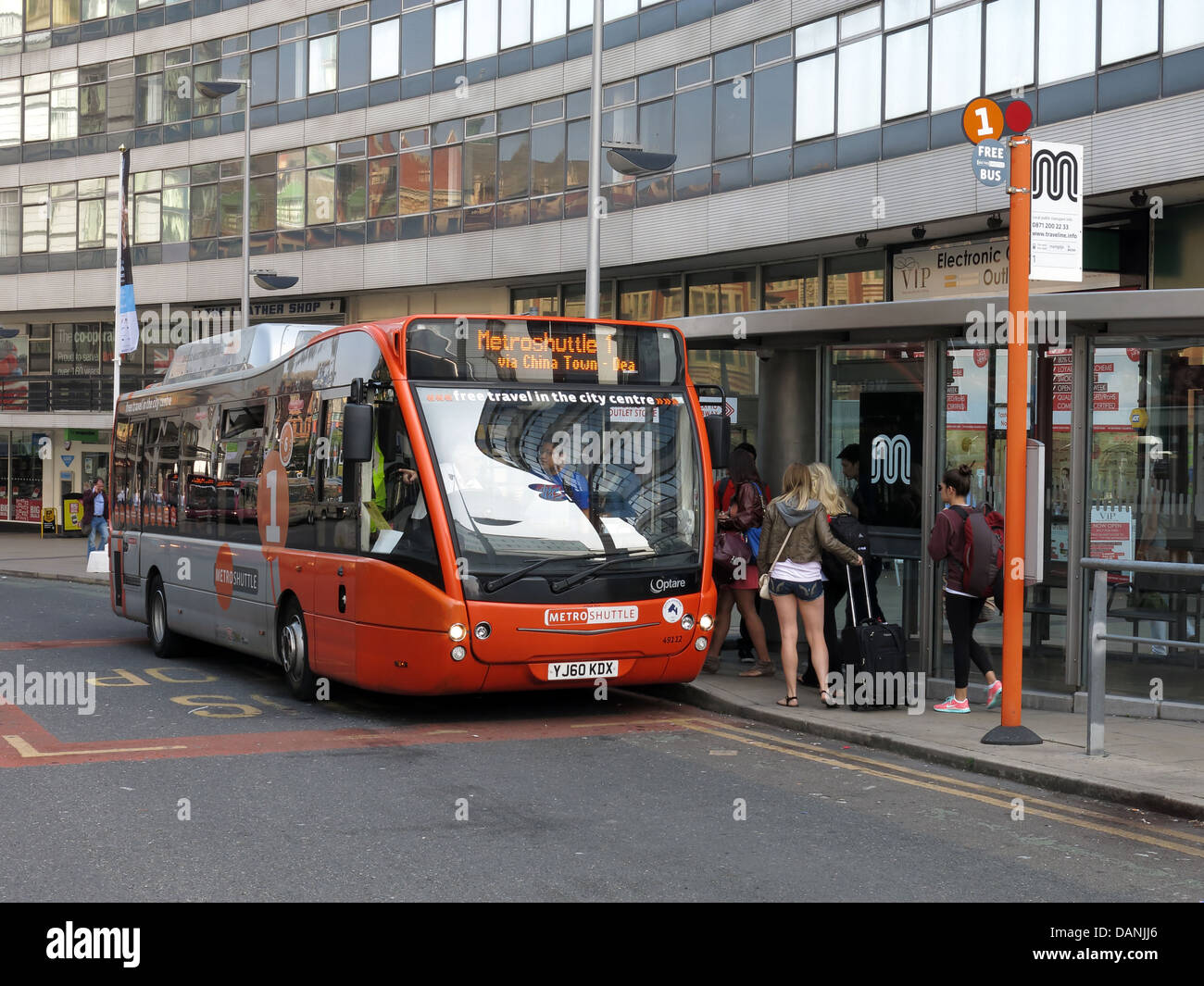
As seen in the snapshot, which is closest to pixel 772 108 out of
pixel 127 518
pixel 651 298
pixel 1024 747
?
pixel 651 298

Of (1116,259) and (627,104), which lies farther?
(627,104)

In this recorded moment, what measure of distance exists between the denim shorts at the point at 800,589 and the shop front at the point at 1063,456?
110 centimetres

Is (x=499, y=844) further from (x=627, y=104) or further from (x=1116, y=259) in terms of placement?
(x=627, y=104)

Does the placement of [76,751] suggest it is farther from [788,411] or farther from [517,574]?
[788,411]

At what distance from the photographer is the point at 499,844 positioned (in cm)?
688

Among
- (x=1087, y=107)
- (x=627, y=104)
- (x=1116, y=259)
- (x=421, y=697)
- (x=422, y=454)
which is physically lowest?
(x=421, y=697)

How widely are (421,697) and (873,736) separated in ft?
13.1

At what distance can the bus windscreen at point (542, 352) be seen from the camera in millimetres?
10547

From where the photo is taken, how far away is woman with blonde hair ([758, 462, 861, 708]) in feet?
36.0

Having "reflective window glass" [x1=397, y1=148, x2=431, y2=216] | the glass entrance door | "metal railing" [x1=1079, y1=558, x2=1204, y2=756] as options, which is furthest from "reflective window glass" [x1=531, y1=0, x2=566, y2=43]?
"metal railing" [x1=1079, y1=558, x2=1204, y2=756]

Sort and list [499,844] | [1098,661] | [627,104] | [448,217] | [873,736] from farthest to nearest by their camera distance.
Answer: [448,217] < [627,104] < [873,736] < [1098,661] < [499,844]
